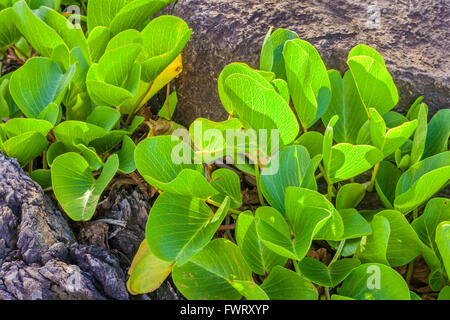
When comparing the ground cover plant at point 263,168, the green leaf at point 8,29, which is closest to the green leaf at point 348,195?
the ground cover plant at point 263,168

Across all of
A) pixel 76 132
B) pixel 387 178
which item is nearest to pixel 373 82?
pixel 387 178

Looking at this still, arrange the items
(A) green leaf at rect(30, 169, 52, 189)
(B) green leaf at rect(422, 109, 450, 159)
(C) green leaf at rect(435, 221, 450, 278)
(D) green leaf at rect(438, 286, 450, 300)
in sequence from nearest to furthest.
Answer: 1. (C) green leaf at rect(435, 221, 450, 278)
2. (D) green leaf at rect(438, 286, 450, 300)
3. (B) green leaf at rect(422, 109, 450, 159)
4. (A) green leaf at rect(30, 169, 52, 189)

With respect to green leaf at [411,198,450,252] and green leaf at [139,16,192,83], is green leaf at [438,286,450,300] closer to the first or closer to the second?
green leaf at [411,198,450,252]

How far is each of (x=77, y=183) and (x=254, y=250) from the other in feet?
1.41

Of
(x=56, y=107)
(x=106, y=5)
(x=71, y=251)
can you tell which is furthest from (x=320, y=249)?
(x=106, y=5)

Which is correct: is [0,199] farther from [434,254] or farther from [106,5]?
[434,254]

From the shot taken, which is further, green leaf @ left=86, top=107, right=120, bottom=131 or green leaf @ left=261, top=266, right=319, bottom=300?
green leaf @ left=86, top=107, right=120, bottom=131

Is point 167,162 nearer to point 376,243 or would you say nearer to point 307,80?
point 307,80

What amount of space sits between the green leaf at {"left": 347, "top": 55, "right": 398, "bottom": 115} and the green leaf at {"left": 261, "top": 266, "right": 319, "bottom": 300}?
0.40m

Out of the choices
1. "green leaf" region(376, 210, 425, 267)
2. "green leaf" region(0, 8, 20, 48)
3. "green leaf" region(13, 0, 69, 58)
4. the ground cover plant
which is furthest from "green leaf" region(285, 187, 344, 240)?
"green leaf" region(0, 8, 20, 48)

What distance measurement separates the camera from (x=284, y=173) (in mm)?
1011

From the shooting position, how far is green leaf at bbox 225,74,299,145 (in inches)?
35.9

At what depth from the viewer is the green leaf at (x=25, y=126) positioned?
43.5 inches
